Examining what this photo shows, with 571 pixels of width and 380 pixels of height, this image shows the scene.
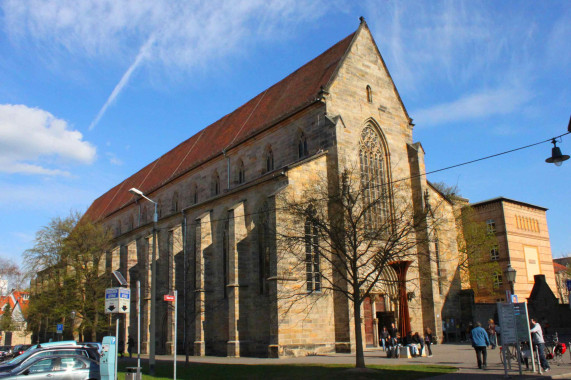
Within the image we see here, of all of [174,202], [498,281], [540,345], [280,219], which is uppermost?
[174,202]

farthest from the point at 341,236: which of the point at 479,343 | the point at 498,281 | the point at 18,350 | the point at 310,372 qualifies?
the point at 498,281

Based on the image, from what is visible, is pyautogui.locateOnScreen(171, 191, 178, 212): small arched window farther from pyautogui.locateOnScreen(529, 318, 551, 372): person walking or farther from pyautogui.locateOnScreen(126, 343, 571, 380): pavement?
pyautogui.locateOnScreen(529, 318, 551, 372): person walking

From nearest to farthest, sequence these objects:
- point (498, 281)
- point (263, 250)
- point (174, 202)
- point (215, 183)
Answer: point (263, 250), point (215, 183), point (174, 202), point (498, 281)

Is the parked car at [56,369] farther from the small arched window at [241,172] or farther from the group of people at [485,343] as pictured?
the small arched window at [241,172]

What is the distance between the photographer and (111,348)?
14766 millimetres

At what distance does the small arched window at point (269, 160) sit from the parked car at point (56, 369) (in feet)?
58.3

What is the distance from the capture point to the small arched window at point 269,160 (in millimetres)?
30953

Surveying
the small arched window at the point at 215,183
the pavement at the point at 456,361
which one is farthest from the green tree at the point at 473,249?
the small arched window at the point at 215,183

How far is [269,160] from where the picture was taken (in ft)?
103

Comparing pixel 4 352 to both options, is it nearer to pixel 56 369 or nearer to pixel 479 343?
pixel 56 369

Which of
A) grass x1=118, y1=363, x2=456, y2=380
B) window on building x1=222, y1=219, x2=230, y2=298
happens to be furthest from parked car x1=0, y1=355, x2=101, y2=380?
window on building x1=222, y1=219, x2=230, y2=298

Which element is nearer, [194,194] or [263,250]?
[263,250]

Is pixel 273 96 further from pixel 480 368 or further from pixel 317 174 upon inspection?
pixel 480 368

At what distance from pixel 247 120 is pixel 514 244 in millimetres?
30366
